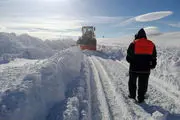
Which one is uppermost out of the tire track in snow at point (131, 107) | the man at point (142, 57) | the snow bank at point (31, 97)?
the man at point (142, 57)

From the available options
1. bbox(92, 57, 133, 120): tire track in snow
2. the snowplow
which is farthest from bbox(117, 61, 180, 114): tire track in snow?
the snowplow

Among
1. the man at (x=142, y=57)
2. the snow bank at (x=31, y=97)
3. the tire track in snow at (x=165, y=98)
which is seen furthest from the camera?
the man at (x=142, y=57)

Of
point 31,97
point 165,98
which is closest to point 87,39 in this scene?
point 165,98

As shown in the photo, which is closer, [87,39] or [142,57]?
[142,57]

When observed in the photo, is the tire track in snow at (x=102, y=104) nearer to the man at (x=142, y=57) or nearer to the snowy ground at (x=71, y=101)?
the snowy ground at (x=71, y=101)

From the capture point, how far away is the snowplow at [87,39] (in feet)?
93.9

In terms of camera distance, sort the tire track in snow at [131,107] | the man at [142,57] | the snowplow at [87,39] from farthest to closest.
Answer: the snowplow at [87,39]
the man at [142,57]
the tire track in snow at [131,107]

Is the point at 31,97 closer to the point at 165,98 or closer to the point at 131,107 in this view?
the point at 131,107

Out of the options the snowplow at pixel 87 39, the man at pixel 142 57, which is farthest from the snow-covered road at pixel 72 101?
the snowplow at pixel 87 39

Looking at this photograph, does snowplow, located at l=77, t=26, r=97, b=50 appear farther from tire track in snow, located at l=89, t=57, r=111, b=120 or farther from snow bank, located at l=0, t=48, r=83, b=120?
snow bank, located at l=0, t=48, r=83, b=120

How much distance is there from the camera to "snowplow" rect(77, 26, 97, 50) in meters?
28.6

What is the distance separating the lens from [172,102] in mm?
6207

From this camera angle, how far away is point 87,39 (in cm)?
2948

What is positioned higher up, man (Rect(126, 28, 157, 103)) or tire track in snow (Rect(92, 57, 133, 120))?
man (Rect(126, 28, 157, 103))
